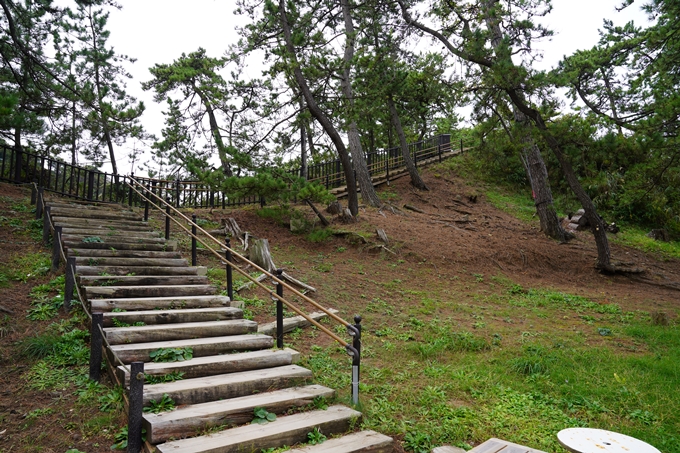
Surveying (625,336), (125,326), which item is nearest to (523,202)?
(625,336)

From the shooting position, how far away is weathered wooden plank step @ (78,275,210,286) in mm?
6246

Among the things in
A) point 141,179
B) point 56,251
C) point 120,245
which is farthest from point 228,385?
point 141,179

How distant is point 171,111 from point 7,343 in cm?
1655

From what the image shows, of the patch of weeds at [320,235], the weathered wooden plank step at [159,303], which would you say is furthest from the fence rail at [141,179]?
the weathered wooden plank step at [159,303]

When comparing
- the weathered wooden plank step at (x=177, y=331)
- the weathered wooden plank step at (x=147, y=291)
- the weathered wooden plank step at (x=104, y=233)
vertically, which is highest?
the weathered wooden plank step at (x=104, y=233)

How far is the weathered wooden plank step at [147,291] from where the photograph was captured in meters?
5.85

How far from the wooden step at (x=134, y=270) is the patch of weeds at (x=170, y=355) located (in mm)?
2622

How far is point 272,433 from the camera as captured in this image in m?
3.62

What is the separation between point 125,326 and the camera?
205 inches

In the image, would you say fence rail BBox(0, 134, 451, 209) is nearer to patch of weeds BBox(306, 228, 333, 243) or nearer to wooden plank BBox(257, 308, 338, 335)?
patch of weeds BBox(306, 228, 333, 243)

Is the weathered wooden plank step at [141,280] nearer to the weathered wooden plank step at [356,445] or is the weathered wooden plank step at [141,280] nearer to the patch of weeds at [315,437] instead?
the patch of weeds at [315,437]

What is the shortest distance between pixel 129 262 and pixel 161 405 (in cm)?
412

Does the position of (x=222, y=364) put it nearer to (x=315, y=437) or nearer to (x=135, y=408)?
(x=135, y=408)

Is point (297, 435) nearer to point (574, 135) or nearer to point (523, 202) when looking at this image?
point (574, 135)
